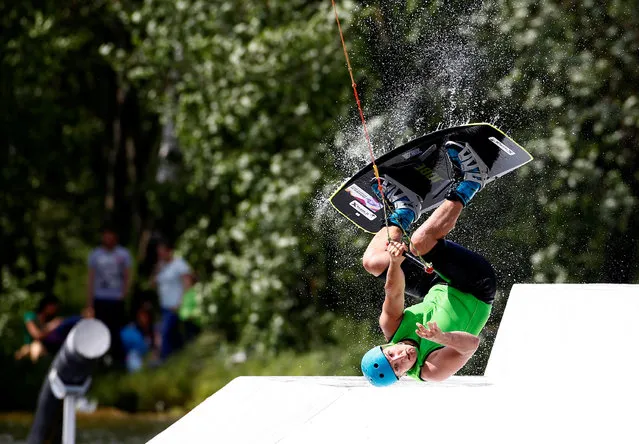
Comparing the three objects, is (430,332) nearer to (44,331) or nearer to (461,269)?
(461,269)

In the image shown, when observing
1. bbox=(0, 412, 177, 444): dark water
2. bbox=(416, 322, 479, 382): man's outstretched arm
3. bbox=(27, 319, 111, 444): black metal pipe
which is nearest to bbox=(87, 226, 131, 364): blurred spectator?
bbox=(0, 412, 177, 444): dark water

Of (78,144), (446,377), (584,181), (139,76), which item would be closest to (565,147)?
(584,181)

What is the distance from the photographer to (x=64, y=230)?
14.2 m

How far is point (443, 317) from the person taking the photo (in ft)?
18.5

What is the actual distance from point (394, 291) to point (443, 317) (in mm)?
273

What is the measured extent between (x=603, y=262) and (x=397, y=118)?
2.67m

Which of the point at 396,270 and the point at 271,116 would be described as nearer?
the point at 396,270

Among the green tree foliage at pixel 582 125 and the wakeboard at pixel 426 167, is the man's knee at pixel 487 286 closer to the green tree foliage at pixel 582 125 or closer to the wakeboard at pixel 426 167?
the wakeboard at pixel 426 167

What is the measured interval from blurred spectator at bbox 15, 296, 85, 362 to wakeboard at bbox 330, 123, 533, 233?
19.2 ft

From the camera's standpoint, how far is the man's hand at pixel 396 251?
5434mm

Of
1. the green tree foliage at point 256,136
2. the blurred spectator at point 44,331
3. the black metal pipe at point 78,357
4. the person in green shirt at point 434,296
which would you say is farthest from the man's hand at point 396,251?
the blurred spectator at point 44,331

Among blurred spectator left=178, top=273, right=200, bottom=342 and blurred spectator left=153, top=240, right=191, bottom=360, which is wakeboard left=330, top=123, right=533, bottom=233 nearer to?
blurred spectator left=178, top=273, right=200, bottom=342

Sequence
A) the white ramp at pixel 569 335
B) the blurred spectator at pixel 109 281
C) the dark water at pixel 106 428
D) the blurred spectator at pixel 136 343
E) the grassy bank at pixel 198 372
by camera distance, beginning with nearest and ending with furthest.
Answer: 1. the white ramp at pixel 569 335
2. the dark water at pixel 106 428
3. the grassy bank at pixel 198 372
4. the blurred spectator at pixel 109 281
5. the blurred spectator at pixel 136 343

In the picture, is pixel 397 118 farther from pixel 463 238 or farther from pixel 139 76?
pixel 139 76
